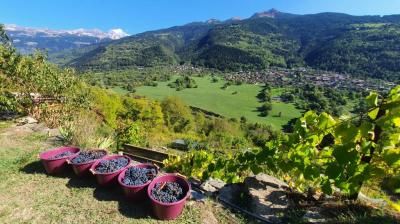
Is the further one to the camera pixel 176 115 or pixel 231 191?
pixel 176 115

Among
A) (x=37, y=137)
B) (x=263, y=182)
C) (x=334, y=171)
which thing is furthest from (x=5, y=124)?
(x=334, y=171)

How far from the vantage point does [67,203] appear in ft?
17.7

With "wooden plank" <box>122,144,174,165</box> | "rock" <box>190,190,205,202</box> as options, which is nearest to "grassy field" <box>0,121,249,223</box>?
"rock" <box>190,190,205,202</box>

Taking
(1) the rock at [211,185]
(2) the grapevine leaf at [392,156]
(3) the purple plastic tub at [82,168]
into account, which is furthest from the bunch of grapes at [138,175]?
(2) the grapevine leaf at [392,156]

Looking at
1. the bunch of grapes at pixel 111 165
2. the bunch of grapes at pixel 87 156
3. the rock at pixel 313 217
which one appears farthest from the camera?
the bunch of grapes at pixel 87 156

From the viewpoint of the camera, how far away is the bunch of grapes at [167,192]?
16.3 ft

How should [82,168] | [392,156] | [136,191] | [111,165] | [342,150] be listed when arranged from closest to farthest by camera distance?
[342,150], [392,156], [136,191], [111,165], [82,168]

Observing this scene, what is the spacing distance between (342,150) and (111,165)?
4.37m

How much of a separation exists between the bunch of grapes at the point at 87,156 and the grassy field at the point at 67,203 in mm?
347

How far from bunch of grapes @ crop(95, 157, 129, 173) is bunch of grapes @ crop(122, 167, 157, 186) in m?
0.27

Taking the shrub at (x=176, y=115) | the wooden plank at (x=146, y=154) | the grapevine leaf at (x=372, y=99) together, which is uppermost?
the grapevine leaf at (x=372, y=99)

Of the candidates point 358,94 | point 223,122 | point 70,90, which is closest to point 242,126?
point 223,122

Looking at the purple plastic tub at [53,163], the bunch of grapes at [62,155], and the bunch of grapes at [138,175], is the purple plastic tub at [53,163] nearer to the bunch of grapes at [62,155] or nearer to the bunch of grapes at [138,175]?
the bunch of grapes at [62,155]

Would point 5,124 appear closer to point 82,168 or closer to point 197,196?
point 82,168
